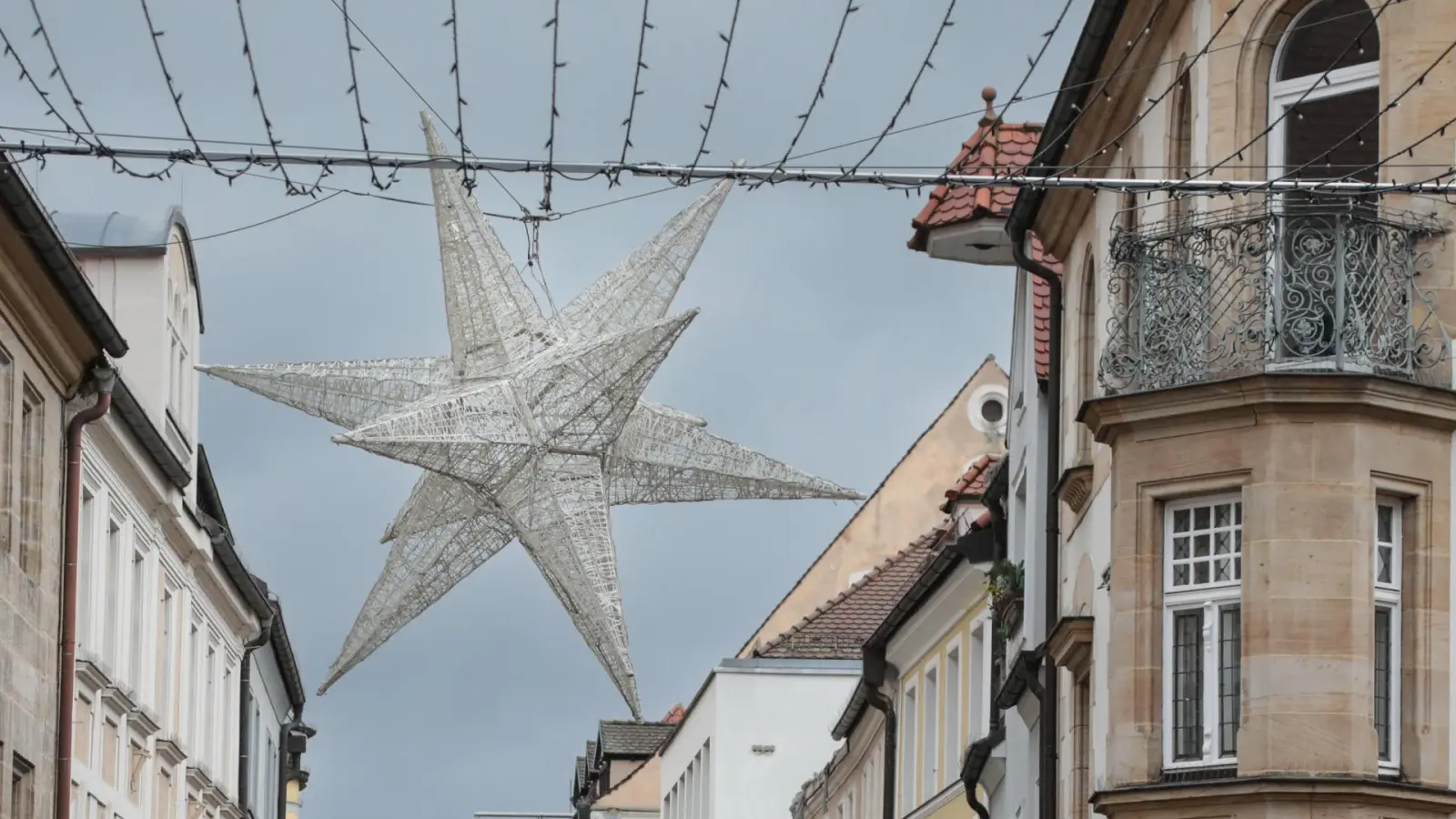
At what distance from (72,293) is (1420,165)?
559 inches

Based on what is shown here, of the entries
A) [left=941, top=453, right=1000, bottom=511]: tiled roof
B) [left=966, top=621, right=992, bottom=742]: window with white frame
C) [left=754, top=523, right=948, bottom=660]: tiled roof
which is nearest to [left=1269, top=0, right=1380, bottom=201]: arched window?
[left=966, top=621, right=992, bottom=742]: window with white frame

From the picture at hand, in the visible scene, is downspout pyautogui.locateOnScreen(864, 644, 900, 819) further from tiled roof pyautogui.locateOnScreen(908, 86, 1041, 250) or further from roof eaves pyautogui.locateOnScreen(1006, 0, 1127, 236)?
roof eaves pyautogui.locateOnScreen(1006, 0, 1127, 236)

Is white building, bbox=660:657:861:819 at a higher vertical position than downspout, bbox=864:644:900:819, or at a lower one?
→ higher

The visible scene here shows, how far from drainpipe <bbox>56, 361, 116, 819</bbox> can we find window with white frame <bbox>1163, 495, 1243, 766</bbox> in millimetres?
13010

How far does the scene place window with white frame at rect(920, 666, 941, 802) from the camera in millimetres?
41938

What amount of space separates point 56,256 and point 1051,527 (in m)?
9.25

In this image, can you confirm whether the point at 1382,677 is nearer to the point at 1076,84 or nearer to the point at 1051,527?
the point at 1076,84

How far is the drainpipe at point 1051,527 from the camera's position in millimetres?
29141

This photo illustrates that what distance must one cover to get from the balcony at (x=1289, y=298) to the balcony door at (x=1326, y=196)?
0.04 ft

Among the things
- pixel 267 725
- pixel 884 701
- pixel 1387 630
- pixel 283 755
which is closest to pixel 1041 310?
pixel 1387 630

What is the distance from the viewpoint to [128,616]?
38.5m

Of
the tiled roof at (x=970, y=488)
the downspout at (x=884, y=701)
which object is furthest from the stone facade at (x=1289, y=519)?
the downspout at (x=884, y=701)

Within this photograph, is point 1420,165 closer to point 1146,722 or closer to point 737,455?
point 1146,722

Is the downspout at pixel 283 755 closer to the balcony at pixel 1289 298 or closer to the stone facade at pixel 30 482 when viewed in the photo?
the stone facade at pixel 30 482
